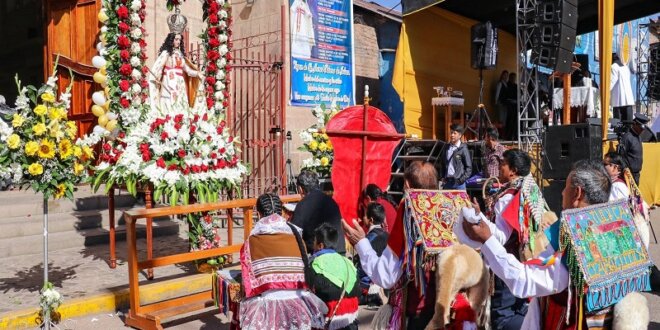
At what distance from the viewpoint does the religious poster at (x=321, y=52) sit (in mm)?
12500

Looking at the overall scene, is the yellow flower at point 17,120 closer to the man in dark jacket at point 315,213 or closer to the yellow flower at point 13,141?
the yellow flower at point 13,141

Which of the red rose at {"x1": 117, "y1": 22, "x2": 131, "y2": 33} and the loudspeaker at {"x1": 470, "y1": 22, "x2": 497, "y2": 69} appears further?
the loudspeaker at {"x1": 470, "y1": 22, "x2": 497, "y2": 69}

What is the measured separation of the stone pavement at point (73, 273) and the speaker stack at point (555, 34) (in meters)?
7.25

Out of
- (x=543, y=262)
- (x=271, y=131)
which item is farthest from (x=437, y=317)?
(x=271, y=131)

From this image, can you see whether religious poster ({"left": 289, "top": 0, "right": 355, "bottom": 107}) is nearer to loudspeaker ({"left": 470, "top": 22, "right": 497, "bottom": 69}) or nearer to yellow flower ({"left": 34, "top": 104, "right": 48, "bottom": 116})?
loudspeaker ({"left": 470, "top": 22, "right": 497, "bottom": 69})

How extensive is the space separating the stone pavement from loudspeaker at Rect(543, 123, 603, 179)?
19.0 ft

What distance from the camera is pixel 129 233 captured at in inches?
207

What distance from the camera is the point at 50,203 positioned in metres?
8.50

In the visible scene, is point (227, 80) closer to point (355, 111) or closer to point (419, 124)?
point (355, 111)

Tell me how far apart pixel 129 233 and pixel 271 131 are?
5799 mm

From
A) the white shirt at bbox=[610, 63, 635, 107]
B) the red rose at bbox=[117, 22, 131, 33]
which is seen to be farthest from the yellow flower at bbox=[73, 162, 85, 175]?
the white shirt at bbox=[610, 63, 635, 107]

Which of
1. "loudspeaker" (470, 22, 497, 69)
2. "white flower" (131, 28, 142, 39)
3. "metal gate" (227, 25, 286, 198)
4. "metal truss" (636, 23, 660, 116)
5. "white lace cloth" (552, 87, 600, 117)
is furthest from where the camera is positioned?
"metal truss" (636, 23, 660, 116)

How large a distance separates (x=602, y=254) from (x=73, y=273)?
5.90 m

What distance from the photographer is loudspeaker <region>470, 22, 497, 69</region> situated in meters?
13.7
